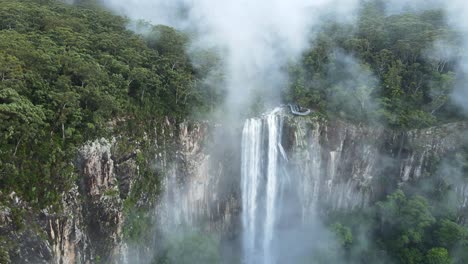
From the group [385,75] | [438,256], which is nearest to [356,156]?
[385,75]

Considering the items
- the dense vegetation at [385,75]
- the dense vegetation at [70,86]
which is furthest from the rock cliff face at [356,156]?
the dense vegetation at [70,86]

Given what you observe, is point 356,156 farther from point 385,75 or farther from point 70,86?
point 70,86

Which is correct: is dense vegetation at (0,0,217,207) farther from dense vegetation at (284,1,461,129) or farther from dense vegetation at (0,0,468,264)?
dense vegetation at (284,1,461,129)

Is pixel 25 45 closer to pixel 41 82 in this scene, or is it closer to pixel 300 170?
pixel 41 82

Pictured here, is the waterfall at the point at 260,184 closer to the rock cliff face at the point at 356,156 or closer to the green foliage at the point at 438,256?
the rock cliff face at the point at 356,156

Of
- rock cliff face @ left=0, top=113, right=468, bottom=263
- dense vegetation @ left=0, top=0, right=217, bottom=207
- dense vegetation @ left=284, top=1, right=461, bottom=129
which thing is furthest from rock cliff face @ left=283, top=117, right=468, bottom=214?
dense vegetation @ left=0, top=0, right=217, bottom=207

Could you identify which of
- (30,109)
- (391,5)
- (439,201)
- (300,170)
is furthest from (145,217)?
(391,5)
